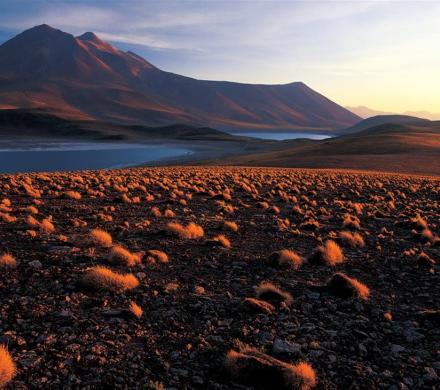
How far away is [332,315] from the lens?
7492mm

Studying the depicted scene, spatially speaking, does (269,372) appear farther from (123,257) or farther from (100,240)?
(100,240)

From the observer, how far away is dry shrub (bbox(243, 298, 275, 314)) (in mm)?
7391

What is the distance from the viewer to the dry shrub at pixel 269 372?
5.25 m

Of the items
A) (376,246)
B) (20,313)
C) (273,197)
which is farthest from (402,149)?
(20,313)

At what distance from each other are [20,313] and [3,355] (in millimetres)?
1577

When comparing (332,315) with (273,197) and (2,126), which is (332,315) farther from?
(2,126)

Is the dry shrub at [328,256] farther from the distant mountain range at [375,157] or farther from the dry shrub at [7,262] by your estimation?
the distant mountain range at [375,157]

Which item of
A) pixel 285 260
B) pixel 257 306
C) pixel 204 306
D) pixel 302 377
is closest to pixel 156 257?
pixel 204 306

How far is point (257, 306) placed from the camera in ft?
24.3

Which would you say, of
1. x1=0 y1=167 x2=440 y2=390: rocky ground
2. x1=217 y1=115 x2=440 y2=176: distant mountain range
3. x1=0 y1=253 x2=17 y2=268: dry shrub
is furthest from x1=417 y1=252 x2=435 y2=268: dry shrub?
x1=217 y1=115 x2=440 y2=176: distant mountain range

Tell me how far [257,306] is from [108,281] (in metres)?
2.76

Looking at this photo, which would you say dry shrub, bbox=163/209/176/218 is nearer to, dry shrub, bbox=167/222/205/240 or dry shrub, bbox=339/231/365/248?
dry shrub, bbox=167/222/205/240

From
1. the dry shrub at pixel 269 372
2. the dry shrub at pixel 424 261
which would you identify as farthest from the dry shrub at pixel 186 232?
the dry shrub at pixel 269 372

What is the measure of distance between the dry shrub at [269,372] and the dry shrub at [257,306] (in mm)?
1722
